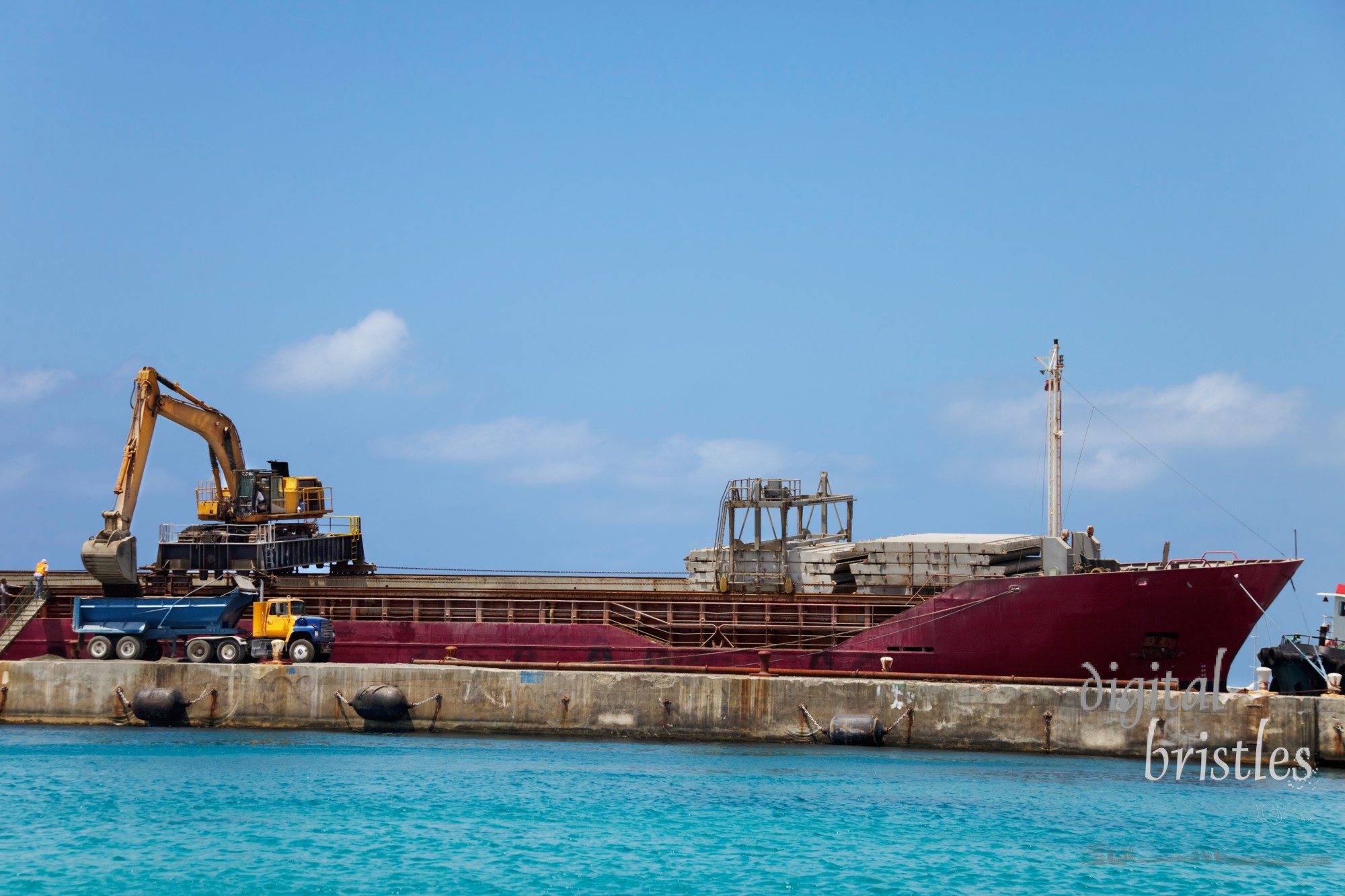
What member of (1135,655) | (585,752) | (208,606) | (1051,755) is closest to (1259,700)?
(1135,655)

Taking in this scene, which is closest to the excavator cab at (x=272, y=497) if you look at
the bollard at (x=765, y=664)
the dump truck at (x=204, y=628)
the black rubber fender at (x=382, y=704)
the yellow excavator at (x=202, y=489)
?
the yellow excavator at (x=202, y=489)

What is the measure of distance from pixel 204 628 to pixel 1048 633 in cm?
2149

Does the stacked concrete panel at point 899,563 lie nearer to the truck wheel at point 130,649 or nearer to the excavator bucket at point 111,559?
the truck wheel at point 130,649

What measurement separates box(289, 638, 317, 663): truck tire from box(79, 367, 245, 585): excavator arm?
22.2 feet

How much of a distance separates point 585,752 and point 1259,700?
1494 cm

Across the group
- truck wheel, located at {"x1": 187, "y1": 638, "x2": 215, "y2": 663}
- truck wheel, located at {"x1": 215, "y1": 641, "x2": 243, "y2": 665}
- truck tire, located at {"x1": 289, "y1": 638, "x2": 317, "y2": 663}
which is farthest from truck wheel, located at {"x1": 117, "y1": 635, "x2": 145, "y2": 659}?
truck tire, located at {"x1": 289, "y1": 638, "x2": 317, "y2": 663}

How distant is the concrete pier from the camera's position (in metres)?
28.3

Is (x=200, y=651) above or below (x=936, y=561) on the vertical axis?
below

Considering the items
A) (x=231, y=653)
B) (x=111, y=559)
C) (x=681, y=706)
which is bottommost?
(x=681, y=706)

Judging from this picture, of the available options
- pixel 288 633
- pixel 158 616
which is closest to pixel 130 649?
pixel 158 616

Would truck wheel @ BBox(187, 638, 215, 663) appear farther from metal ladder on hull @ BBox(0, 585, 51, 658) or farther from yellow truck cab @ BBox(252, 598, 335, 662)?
metal ladder on hull @ BBox(0, 585, 51, 658)

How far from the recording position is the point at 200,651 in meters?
33.2

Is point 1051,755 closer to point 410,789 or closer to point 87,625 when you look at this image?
point 410,789

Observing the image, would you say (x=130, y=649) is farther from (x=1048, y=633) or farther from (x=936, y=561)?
(x=1048, y=633)
